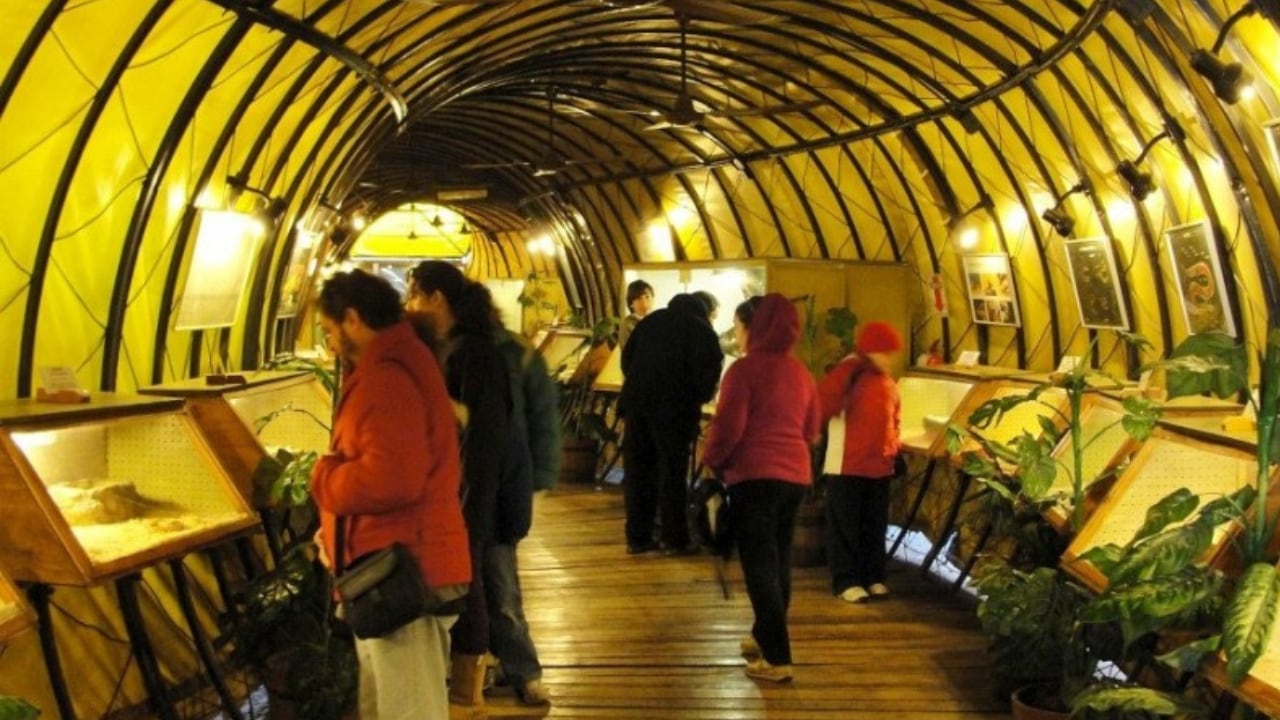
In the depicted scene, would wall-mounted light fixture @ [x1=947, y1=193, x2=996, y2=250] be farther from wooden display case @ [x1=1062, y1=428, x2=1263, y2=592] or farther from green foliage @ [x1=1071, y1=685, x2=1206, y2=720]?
green foliage @ [x1=1071, y1=685, x2=1206, y2=720]

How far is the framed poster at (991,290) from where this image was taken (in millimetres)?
9273

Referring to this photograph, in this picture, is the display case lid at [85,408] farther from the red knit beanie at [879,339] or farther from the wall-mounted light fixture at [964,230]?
the wall-mounted light fixture at [964,230]

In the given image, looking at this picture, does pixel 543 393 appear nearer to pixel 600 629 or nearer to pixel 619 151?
pixel 600 629

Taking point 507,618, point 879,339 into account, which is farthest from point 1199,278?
point 507,618

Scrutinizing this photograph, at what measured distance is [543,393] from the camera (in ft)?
16.5

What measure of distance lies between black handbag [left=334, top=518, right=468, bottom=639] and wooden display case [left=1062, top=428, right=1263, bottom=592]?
2284 mm

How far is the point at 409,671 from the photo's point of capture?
366cm

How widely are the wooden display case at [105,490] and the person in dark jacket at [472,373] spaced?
876 millimetres

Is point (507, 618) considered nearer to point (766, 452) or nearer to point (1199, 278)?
point (766, 452)

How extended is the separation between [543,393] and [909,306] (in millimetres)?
6145

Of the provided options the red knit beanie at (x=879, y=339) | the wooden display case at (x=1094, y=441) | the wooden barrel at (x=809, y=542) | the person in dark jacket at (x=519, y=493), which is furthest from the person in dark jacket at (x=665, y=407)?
the person in dark jacket at (x=519, y=493)

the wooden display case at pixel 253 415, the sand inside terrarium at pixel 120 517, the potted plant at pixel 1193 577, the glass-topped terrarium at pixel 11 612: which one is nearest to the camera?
the glass-topped terrarium at pixel 11 612

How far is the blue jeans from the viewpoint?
16.1ft

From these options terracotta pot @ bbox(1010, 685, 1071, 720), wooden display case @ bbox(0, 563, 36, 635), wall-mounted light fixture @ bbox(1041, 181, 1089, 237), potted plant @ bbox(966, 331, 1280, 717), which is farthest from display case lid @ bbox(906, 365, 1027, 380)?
wooden display case @ bbox(0, 563, 36, 635)
